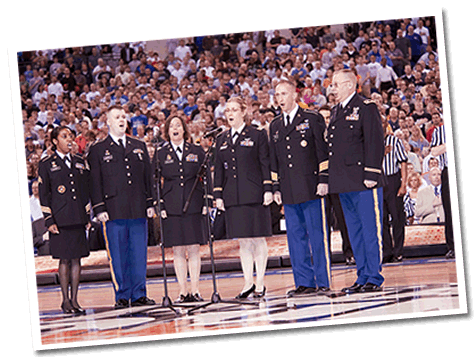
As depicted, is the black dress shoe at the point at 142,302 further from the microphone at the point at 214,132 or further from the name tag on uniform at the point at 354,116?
the name tag on uniform at the point at 354,116

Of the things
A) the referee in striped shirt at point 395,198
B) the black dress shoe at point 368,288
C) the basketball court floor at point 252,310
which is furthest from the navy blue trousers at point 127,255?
the referee in striped shirt at point 395,198

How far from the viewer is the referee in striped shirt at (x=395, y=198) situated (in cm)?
696

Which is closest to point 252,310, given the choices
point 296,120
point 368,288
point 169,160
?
point 368,288

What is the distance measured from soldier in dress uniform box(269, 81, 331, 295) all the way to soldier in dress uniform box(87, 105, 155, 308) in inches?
45.5

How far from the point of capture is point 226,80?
22.3 feet

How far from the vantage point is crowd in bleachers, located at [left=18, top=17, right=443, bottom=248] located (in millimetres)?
6035

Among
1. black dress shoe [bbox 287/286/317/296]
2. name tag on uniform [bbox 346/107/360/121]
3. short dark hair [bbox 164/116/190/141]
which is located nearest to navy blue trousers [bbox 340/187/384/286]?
black dress shoe [bbox 287/286/317/296]

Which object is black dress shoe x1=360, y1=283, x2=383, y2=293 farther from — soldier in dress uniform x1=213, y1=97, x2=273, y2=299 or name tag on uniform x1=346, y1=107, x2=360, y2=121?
name tag on uniform x1=346, y1=107, x2=360, y2=121

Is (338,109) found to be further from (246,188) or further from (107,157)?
→ (107,157)

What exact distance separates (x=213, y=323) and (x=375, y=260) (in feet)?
4.52

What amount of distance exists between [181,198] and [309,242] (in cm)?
109

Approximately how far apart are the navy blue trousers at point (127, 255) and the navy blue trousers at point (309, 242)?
1239 millimetres

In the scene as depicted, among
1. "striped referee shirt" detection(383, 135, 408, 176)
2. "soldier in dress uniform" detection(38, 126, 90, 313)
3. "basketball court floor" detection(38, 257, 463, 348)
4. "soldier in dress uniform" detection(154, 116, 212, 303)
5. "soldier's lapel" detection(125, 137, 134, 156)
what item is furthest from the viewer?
"striped referee shirt" detection(383, 135, 408, 176)

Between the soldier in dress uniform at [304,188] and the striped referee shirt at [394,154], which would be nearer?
the soldier in dress uniform at [304,188]
